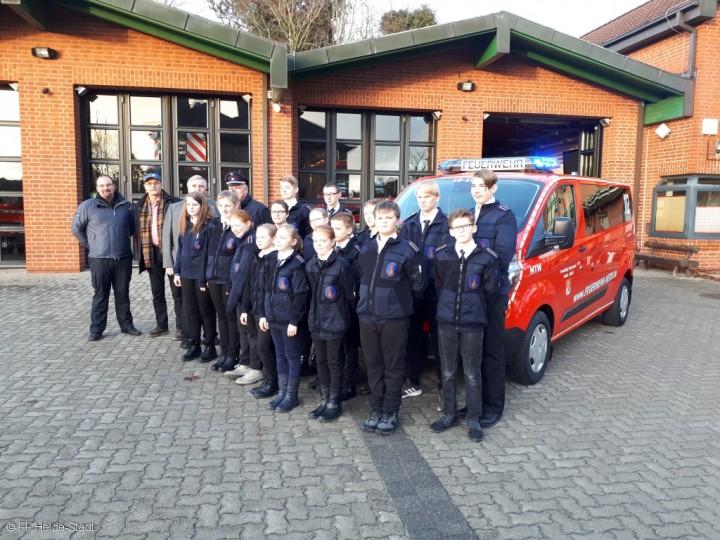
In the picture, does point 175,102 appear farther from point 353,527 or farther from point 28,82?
point 353,527

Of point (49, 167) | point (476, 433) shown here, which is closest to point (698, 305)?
point (476, 433)

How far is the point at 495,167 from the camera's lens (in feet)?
20.6

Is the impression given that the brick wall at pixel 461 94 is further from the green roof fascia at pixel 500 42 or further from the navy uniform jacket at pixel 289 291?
the navy uniform jacket at pixel 289 291

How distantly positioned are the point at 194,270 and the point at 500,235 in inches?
119

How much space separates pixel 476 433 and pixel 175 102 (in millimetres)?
9473

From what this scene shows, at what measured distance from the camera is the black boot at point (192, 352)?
19.1ft

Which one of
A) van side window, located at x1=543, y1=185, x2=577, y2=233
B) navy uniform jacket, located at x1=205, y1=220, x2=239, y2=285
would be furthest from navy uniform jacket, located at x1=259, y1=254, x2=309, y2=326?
van side window, located at x1=543, y1=185, x2=577, y2=233

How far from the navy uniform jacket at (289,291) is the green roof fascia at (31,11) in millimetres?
7740

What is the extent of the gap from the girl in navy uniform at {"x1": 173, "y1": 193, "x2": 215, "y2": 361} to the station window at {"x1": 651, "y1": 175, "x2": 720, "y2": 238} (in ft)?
35.5

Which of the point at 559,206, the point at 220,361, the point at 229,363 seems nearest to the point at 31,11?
the point at 220,361

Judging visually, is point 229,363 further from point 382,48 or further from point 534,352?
point 382,48

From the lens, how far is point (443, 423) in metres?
4.15

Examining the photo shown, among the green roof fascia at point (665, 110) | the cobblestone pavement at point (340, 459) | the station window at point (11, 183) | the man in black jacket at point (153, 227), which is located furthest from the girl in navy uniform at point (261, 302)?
the green roof fascia at point (665, 110)

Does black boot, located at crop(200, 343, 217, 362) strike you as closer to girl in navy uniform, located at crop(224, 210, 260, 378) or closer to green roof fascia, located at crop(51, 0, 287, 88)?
girl in navy uniform, located at crop(224, 210, 260, 378)
